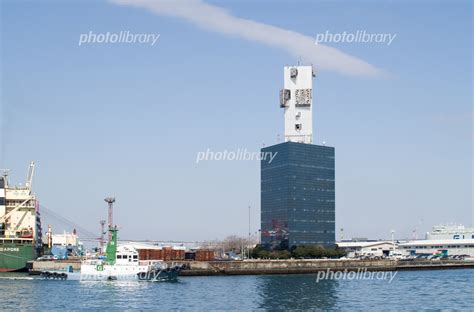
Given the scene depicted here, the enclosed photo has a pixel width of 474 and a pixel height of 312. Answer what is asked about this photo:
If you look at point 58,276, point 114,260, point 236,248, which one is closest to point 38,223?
point 58,276

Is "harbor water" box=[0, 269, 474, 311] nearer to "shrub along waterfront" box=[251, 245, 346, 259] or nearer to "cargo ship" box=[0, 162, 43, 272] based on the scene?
"cargo ship" box=[0, 162, 43, 272]

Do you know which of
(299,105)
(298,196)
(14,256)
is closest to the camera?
(14,256)

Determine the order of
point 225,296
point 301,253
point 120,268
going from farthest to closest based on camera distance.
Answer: point 301,253 < point 120,268 < point 225,296

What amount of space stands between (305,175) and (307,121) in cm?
1452

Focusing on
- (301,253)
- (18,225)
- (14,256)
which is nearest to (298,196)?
(301,253)

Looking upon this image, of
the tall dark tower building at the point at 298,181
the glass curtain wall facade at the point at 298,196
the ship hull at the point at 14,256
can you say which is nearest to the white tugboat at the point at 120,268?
the ship hull at the point at 14,256

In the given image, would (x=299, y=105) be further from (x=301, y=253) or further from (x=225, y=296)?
(x=225, y=296)

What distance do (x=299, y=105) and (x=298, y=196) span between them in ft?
79.1

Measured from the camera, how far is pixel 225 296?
70.7m

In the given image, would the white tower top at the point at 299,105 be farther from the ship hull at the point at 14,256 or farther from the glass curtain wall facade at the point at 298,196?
the ship hull at the point at 14,256

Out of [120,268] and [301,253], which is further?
[301,253]

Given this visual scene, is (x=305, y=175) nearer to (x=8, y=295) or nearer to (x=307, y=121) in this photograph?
(x=307, y=121)

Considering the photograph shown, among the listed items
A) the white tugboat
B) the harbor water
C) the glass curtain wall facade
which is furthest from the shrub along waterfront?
the white tugboat

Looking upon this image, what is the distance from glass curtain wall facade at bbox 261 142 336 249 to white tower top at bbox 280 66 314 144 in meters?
4.86
